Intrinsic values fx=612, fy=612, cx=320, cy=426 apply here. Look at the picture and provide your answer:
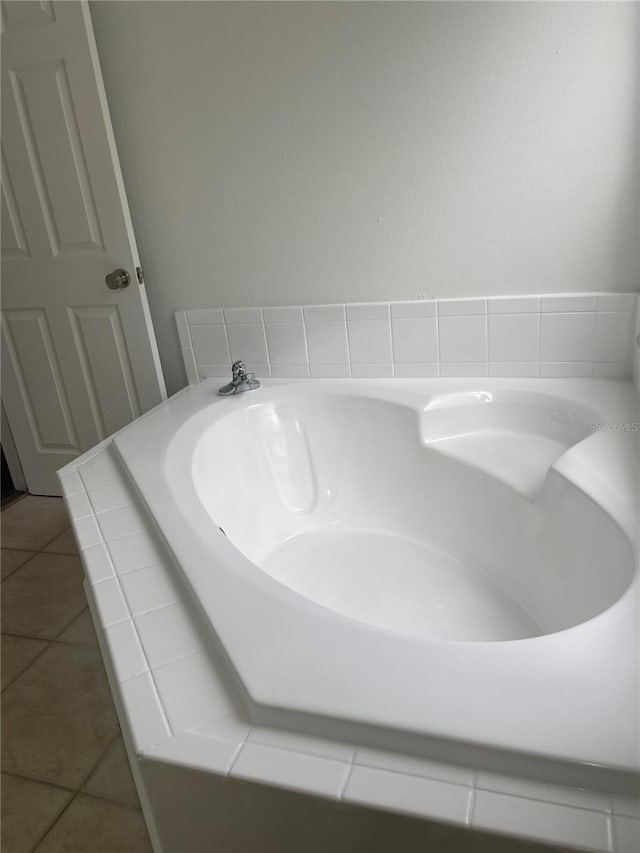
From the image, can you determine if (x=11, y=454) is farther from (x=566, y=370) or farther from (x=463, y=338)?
(x=566, y=370)

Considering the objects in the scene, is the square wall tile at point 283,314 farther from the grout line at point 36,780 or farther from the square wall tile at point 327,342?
the grout line at point 36,780

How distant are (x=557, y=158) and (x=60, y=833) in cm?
187

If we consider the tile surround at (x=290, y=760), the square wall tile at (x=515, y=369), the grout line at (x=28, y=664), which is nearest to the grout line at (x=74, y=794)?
the grout line at (x=28, y=664)

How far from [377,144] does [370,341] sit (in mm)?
541

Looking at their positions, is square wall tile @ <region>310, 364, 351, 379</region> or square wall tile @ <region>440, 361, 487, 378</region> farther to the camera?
square wall tile @ <region>310, 364, 351, 379</region>

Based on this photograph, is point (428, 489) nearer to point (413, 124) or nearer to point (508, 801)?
point (413, 124)

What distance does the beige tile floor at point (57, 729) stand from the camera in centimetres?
122

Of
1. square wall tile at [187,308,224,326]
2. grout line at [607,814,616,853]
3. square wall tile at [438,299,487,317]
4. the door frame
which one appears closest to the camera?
grout line at [607,814,616,853]

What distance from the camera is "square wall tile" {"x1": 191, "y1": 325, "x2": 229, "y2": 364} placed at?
203cm

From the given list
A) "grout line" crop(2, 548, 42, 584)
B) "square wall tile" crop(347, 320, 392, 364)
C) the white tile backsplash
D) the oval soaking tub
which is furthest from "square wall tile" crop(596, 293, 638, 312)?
"grout line" crop(2, 548, 42, 584)

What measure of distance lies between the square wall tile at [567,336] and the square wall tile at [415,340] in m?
0.30

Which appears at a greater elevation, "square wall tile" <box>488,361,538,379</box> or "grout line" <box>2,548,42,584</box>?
"square wall tile" <box>488,361,538,379</box>

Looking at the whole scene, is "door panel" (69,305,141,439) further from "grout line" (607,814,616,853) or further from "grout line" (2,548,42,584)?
"grout line" (607,814,616,853)

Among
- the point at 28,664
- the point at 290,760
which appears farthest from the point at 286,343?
the point at 290,760
